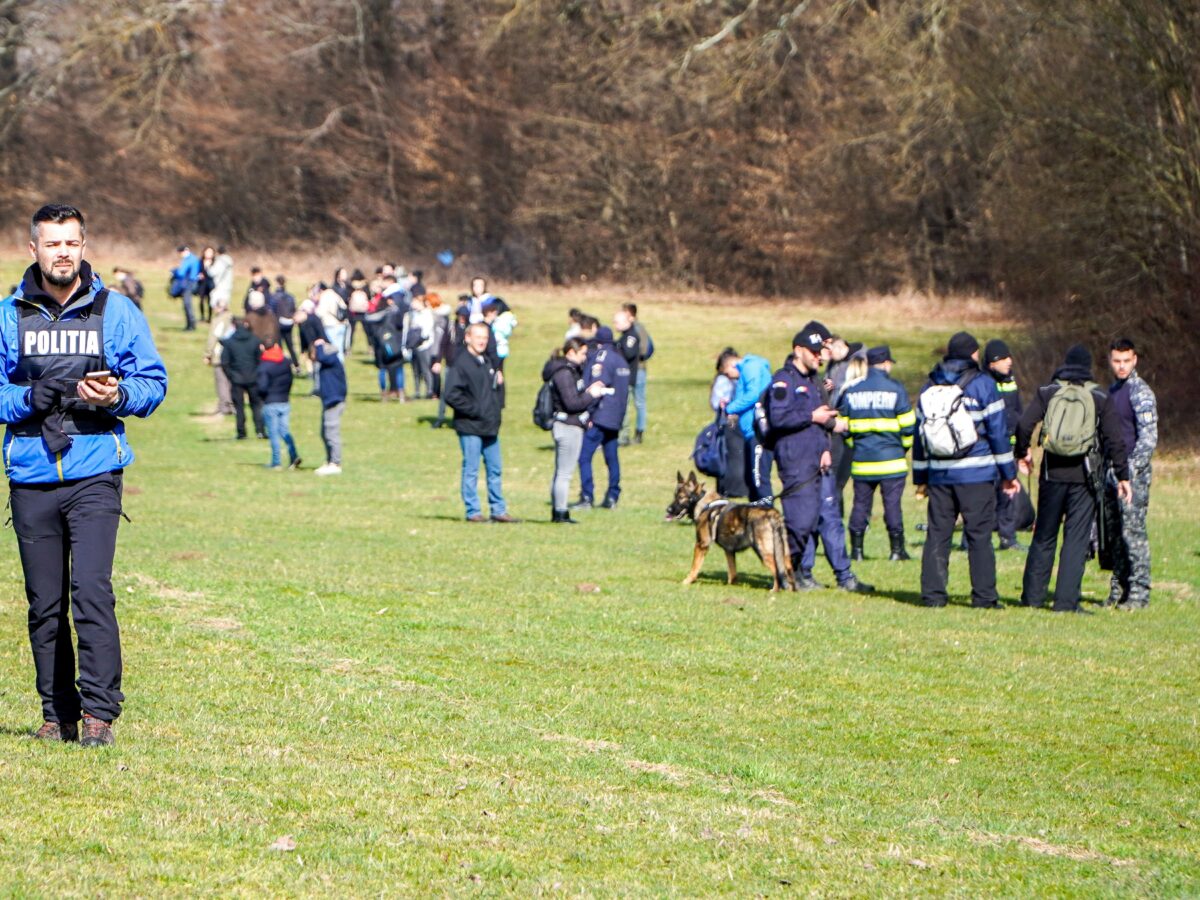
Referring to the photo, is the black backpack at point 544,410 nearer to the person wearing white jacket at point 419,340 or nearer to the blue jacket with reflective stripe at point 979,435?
the blue jacket with reflective stripe at point 979,435

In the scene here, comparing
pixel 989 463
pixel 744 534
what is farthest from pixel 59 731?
pixel 989 463

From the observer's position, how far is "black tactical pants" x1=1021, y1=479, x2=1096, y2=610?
42.2 ft

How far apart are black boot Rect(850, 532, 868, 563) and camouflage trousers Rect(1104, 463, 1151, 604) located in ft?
9.18

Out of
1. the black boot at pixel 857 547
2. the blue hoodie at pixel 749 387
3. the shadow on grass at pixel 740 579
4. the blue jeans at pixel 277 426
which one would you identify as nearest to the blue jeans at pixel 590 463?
the blue hoodie at pixel 749 387

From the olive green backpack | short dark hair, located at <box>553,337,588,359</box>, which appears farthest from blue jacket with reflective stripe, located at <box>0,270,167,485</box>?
short dark hair, located at <box>553,337,588,359</box>

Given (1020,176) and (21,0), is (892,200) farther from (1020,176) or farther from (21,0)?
(21,0)

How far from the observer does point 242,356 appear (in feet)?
81.3

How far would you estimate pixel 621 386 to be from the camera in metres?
18.9

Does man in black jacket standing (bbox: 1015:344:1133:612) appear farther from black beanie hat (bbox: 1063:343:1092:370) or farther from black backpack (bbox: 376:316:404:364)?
black backpack (bbox: 376:316:404:364)

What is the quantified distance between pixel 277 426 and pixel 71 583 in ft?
53.4

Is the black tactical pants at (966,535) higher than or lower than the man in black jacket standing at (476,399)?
lower

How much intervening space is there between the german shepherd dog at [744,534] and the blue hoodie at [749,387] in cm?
300

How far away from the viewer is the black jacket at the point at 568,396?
1758 cm

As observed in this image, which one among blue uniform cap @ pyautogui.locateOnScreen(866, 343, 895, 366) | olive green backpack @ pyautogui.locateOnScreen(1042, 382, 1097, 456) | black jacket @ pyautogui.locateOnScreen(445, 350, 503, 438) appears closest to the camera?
olive green backpack @ pyautogui.locateOnScreen(1042, 382, 1097, 456)
